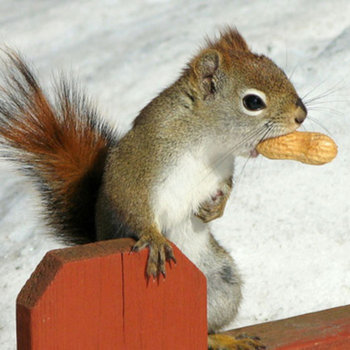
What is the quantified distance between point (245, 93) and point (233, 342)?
53 centimetres

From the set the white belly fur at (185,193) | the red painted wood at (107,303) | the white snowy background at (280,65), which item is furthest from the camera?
the white snowy background at (280,65)

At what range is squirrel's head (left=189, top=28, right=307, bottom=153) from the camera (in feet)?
5.92

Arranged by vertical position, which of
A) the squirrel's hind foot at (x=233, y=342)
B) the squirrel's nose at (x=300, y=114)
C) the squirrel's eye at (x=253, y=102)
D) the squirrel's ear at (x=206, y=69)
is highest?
the squirrel's ear at (x=206, y=69)

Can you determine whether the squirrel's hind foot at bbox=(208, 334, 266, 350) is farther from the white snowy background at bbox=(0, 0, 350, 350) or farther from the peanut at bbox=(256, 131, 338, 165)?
the white snowy background at bbox=(0, 0, 350, 350)

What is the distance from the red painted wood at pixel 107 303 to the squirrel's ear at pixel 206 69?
60cm

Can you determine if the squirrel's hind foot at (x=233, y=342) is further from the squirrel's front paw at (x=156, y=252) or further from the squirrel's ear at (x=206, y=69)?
the squirrel's ear at (x=206, y=69)

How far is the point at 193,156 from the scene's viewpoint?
182 centimetres

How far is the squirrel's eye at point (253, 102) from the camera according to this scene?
183 centimetres

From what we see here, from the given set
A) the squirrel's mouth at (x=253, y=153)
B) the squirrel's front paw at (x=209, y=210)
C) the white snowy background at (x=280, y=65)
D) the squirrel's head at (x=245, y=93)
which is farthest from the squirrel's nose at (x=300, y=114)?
the white snowy background at (x=280, y=65)

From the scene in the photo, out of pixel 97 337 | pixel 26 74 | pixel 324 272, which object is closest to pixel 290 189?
pixel 324 272

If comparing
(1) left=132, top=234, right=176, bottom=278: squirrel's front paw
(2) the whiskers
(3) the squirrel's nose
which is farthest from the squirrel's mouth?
(1) left=132, top=234, right=176, bottom=278: squirrel's front paw

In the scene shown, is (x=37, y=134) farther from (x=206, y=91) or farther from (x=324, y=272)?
(x=324, y=272)

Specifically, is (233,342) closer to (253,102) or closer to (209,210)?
(209,210)

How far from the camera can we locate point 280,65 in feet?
11.7
